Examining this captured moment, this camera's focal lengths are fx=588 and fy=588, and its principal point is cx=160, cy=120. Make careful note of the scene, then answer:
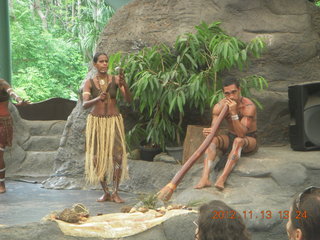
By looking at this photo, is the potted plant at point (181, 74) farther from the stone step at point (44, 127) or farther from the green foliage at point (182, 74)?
the stone step at point (44, 127)

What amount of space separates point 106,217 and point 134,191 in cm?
199

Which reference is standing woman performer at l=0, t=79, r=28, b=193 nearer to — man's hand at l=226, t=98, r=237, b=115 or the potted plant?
the potted plant

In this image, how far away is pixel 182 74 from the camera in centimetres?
609

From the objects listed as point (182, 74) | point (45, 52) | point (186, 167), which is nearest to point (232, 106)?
point (186, 167)

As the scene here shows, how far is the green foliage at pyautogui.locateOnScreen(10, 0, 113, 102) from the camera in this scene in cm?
1521

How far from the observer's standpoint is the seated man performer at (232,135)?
5.04 metres

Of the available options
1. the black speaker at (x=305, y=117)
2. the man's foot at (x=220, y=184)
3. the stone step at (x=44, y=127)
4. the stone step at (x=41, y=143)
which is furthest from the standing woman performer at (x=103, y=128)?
the stone step at (x=44, y=127)

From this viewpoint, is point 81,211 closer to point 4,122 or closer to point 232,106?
point 232,106

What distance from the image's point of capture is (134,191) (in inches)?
247

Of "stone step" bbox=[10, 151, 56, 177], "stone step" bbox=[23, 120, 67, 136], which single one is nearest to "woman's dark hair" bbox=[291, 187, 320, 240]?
"stone step" bbox=[10, 151, 56, 177]

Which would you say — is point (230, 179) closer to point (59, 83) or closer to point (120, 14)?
point (120, 14)

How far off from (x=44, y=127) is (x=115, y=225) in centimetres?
451

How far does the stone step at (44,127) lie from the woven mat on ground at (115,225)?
420 cm

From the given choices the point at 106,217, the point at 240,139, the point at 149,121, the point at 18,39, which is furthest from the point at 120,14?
the point at 18,39
